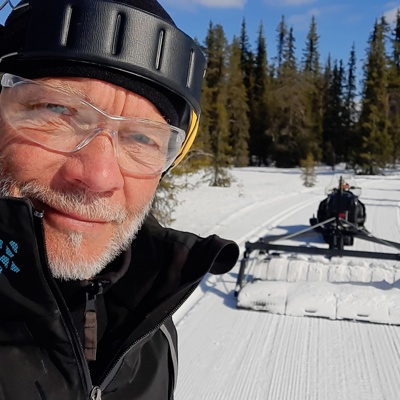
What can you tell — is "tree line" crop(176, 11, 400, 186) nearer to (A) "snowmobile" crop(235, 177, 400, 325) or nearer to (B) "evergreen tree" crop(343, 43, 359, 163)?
(B) "evergreen tree" crop(343, 43, 359, 163)

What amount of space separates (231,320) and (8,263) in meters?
3.23

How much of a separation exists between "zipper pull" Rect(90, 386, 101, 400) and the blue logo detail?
0.40 metres

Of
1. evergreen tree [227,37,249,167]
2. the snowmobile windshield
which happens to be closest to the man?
the snowmobile windshield

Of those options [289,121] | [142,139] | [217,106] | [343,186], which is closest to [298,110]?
[289,121]

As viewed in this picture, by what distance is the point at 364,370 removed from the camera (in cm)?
316

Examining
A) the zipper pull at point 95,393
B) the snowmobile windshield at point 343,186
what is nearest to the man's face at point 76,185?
the zipper pull at point 95,393

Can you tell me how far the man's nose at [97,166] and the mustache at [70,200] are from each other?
0.03m

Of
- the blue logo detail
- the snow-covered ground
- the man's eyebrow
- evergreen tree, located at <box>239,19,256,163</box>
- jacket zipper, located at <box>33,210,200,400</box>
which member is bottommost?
the snow-covered ground

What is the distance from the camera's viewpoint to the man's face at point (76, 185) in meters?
1.09

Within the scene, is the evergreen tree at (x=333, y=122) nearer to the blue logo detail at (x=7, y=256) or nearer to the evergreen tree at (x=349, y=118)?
the evergreen tree at (x=349, y=118)

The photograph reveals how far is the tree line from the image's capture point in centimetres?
2483

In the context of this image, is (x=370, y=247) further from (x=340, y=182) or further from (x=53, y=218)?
(x=53, y=218)

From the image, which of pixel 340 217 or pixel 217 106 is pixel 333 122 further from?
pixel 340 217

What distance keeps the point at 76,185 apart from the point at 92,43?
37cm
